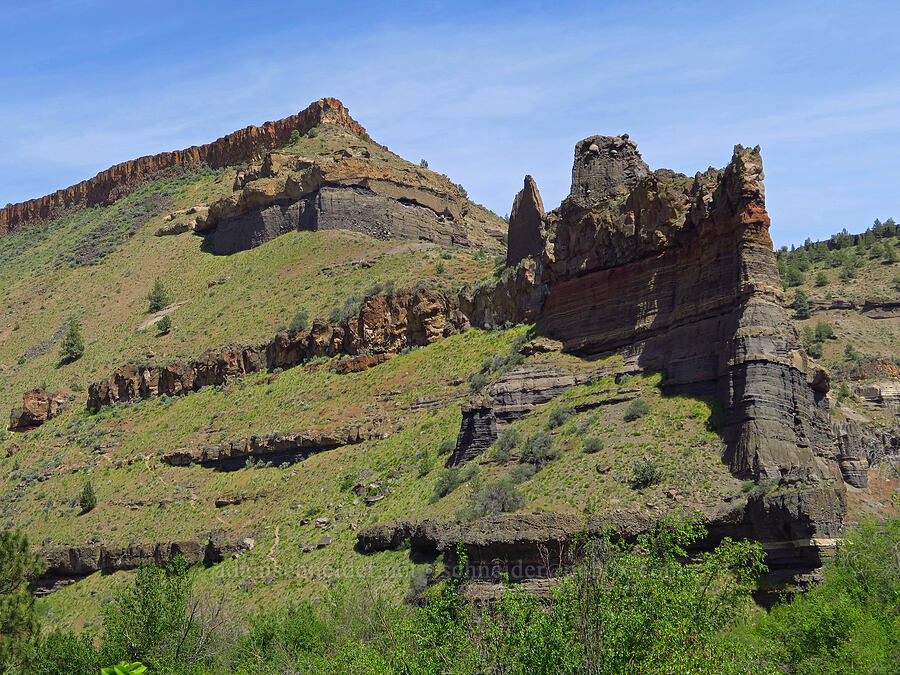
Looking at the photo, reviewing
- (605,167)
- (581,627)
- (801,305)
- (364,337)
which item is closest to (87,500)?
(364,337)

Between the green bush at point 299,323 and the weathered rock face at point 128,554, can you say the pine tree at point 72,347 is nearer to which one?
the green bush at point 299,323

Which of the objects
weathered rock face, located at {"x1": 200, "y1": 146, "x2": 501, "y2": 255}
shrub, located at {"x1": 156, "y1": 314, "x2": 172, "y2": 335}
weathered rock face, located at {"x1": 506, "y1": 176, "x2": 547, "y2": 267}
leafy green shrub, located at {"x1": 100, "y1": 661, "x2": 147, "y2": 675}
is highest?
weathered rock face, located at {"x1": 200, "y1": 146, "x2": 501, "y2": 255}

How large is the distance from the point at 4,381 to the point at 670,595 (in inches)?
3494

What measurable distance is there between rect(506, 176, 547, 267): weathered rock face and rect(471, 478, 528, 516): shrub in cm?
2507

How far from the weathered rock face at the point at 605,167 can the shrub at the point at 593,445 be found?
16.5m

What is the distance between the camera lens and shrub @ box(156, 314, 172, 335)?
89312mm

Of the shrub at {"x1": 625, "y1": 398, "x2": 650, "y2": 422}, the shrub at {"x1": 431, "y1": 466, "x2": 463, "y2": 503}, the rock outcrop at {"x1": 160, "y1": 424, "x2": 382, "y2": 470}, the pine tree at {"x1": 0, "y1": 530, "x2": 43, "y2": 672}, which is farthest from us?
the rock outcrop at {"x1": 160, "y1": 424, "x2": 382, "y2": 470}

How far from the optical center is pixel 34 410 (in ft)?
263

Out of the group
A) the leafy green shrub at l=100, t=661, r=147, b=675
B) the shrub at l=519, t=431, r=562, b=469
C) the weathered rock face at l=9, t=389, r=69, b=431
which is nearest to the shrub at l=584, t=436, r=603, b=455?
the shrub at l=519, t=431, r=562, b=469

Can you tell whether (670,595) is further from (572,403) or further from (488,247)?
(488,247)

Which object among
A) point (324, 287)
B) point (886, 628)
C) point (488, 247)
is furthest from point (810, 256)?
point (886, 628)

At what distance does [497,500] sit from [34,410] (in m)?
57.4

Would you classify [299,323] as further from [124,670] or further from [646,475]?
[124,670]

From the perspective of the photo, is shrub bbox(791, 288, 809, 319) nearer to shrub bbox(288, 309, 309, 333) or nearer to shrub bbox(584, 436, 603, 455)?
shrub bbox(288, 309, 309, 333)
